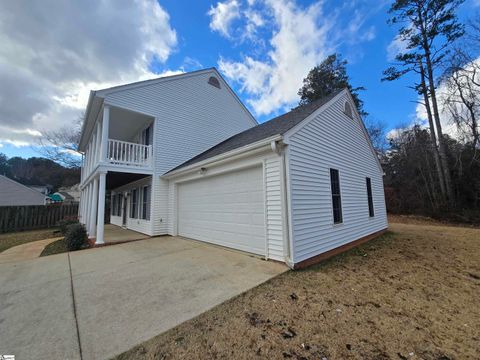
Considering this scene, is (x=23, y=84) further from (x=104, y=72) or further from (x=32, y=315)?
(x=32, y=315)

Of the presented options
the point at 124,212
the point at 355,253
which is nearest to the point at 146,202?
the point at 124,212

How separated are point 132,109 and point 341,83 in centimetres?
1998

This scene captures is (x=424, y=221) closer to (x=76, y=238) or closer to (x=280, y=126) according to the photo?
(x=280, y=126)

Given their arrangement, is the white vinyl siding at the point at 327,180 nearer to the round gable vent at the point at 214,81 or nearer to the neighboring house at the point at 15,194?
the round gable vent at the point at 214,81

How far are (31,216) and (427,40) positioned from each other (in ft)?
101

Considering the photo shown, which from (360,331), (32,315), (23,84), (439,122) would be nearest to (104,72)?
(23,84)

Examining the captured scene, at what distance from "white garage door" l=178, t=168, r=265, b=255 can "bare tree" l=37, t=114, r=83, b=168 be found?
69.7 ft

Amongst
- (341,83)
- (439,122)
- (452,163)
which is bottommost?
(452,163)

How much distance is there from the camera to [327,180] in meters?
6.11

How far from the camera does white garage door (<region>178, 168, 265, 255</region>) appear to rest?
17.9ft

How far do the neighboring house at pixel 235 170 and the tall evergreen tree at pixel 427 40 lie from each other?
9.99 metres

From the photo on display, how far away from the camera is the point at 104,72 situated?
45.1 feet

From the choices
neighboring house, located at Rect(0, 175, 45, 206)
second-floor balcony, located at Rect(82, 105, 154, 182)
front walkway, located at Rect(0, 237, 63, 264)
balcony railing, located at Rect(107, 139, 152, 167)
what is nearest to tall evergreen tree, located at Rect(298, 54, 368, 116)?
second-floor balcony, located at Rect(82, 105, 154, 182)

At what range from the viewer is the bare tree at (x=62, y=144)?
71.3ft
